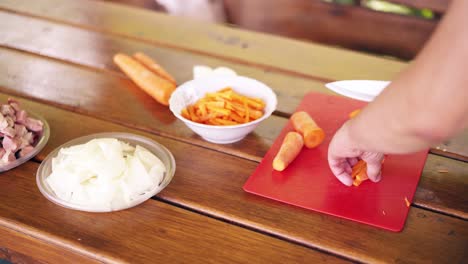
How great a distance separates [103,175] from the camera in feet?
3.55

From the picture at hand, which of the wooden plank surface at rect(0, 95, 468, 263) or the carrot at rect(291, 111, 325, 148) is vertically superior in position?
the carrot at rect(291, 111, 325, 148)

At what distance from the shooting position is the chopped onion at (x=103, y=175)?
1.08 m

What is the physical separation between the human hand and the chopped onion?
1.19 feet

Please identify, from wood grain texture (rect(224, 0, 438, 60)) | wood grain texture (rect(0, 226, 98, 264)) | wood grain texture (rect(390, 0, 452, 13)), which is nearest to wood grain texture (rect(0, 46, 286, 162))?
wood grain texture (rect(0, 226, 98, 264))

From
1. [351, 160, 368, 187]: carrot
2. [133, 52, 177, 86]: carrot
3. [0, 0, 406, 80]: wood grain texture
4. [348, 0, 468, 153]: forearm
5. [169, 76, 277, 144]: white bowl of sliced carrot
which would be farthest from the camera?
[0, 0, 406, 80]: wood grain texture

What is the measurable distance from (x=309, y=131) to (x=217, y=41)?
66 cm

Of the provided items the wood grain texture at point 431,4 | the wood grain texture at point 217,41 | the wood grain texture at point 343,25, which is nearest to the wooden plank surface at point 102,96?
the wood grain texture at point 217,41

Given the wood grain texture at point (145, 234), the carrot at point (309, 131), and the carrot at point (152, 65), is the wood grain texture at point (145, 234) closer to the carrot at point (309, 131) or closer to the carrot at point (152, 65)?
the carrot at point (309, 131)

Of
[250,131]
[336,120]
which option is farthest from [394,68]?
[250,131]

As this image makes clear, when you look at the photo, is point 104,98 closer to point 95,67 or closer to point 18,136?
point 95,67

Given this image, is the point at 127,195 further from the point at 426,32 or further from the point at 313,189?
the point at 426,32

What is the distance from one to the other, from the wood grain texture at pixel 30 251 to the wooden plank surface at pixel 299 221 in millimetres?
216

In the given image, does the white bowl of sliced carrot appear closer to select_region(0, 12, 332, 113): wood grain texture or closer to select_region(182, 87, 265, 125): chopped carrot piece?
select_region(182, 87, 265, 125): chopped carrot piece

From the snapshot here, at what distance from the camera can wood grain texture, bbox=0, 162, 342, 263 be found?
0.99 meters
